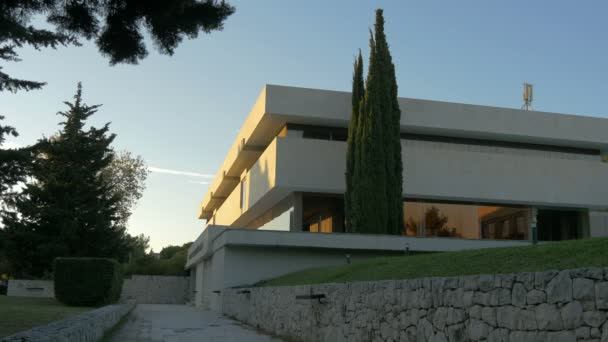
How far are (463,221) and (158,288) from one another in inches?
1052

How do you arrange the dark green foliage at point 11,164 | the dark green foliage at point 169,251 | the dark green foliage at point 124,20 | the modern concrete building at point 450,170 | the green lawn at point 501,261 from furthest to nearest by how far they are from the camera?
the dark green foliage at point 169,251
the modern concrete building at point 450,170
the dark green foliage at point 11,164
the green lawn at point 501,261
the dark green foliage at point 124,20

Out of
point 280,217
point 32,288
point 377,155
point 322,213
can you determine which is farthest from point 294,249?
point 32,288

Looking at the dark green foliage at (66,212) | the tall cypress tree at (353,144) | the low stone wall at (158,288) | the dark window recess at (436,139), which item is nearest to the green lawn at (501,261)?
the tall cypress tree at (353,144)

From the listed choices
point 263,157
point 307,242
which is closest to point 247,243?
point 307,242

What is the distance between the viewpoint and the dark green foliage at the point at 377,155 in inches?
926

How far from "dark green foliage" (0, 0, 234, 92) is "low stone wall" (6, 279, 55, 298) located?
28937mm

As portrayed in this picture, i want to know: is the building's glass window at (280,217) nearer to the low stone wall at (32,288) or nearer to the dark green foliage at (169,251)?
the low stone wall at (32,288)

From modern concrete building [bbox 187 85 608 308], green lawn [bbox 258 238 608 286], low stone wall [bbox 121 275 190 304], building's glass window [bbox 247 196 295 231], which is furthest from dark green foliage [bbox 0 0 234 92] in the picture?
low stone wall [bbox 121 275 190 304]

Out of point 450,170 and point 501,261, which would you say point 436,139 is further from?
point 501,261

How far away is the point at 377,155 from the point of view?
2388cm

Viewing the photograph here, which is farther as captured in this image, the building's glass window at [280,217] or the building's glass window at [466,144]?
the building's glass window at [466,144]

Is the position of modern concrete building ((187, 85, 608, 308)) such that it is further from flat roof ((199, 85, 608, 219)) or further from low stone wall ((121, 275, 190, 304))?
low stone wall ((121, 275, 190, 304))

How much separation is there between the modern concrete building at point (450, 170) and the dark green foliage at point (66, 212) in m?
5.66

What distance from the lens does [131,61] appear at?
769cm
